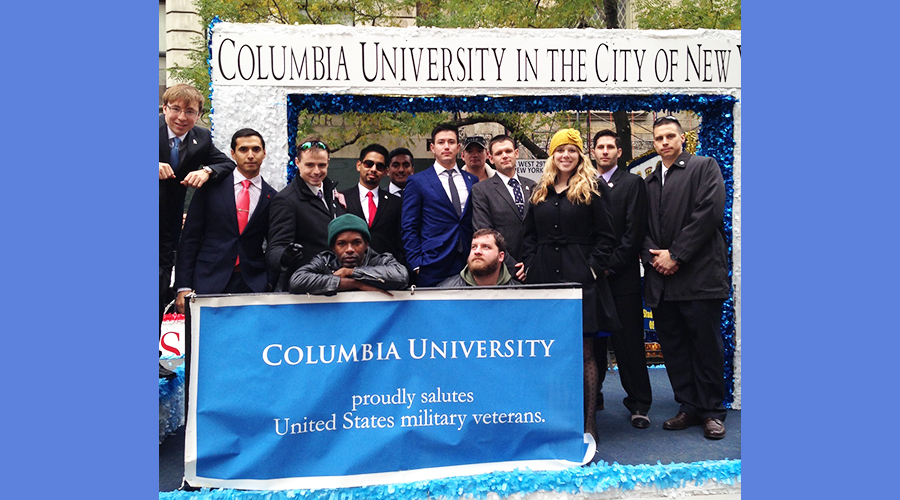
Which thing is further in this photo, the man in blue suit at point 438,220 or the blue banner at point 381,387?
the man in blue suit at point 438,220

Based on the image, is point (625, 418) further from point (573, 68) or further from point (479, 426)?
point (573, 68)

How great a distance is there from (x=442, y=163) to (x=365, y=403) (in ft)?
6.75

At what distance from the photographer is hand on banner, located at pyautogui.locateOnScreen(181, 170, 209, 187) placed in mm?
4254

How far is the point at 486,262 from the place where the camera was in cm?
416

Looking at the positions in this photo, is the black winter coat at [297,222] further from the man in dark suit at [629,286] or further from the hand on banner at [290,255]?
the man in dark suit at [629,286]

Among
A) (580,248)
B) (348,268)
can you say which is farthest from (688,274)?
(348,268)

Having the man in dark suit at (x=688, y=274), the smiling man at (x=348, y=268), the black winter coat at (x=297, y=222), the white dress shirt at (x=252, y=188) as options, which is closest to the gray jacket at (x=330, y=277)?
the smiling man at (x=348, y=268)

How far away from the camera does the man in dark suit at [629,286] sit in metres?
4.85

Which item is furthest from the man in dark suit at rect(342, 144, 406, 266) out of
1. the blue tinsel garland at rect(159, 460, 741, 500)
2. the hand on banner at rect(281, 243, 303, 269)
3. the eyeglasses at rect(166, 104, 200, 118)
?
the blue tinsel garland at rect(159, 460, 741, 500)

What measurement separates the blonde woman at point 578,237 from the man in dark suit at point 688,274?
517 mm

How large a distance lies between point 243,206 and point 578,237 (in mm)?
2157

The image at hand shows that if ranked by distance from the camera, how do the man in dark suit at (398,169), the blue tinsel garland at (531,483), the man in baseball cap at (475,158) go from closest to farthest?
1. the blue tinsel garland at (531,483)
2. the man in baseball cap at (475,158)
3. the man in dark suit at (398,169)

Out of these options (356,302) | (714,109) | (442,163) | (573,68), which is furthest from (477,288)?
(714,109)

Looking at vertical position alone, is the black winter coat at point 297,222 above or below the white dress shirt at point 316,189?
below
